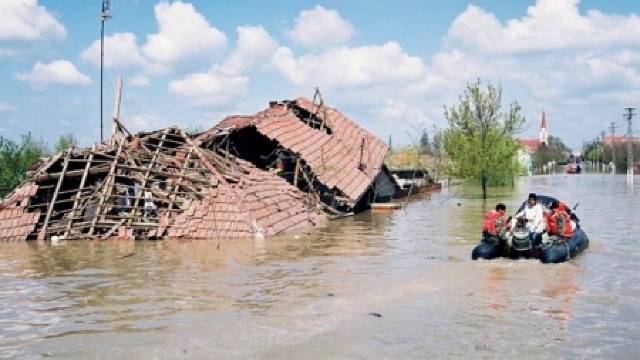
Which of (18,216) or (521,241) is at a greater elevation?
(18,216)

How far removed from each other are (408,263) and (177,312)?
6623mm

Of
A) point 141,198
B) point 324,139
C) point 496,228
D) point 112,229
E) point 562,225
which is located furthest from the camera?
point 324,139

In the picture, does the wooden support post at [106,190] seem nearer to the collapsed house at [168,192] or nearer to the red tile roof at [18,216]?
the collapsed house at [168,192]

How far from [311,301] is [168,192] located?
1069 centimetres

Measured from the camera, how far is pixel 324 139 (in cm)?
2973

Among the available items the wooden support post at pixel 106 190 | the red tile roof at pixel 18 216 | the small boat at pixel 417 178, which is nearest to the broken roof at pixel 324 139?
the wooden support post at pixel 106 190

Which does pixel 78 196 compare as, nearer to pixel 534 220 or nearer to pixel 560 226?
pixel 534 220

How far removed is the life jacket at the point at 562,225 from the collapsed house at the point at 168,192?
848cm

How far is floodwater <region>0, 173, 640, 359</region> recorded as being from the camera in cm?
929

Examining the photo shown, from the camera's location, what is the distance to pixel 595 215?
90.9 ft

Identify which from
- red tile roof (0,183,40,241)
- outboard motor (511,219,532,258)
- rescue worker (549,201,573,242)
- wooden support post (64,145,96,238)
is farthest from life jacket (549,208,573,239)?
red tile roof (0,183,40,241)

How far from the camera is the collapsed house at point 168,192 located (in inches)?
807

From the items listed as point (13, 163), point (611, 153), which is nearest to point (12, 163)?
point (13, 163)

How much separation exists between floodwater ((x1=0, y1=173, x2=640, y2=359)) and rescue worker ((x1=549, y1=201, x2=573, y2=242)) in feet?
2.10
